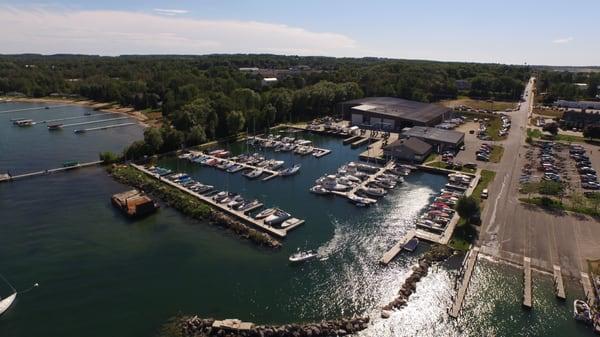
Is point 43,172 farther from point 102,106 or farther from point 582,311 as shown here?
point 102,106

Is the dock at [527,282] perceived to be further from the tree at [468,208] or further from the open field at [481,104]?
the open field at [481,104]

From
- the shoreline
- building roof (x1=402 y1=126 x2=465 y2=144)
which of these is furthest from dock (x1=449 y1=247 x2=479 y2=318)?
the shoreline

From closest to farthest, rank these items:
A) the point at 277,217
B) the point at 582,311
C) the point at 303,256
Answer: the point at 582,311 < the point at 303,256 < the point at 277,217

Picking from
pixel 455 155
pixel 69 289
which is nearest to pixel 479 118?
pixel 455 155

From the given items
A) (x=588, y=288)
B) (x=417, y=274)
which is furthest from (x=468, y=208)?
(x=588, y=288)

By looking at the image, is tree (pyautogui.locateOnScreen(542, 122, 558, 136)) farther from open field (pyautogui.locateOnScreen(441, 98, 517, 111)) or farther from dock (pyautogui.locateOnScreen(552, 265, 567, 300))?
dock (pyautogui.locateOnScreen(552, 265, 567, 300))
